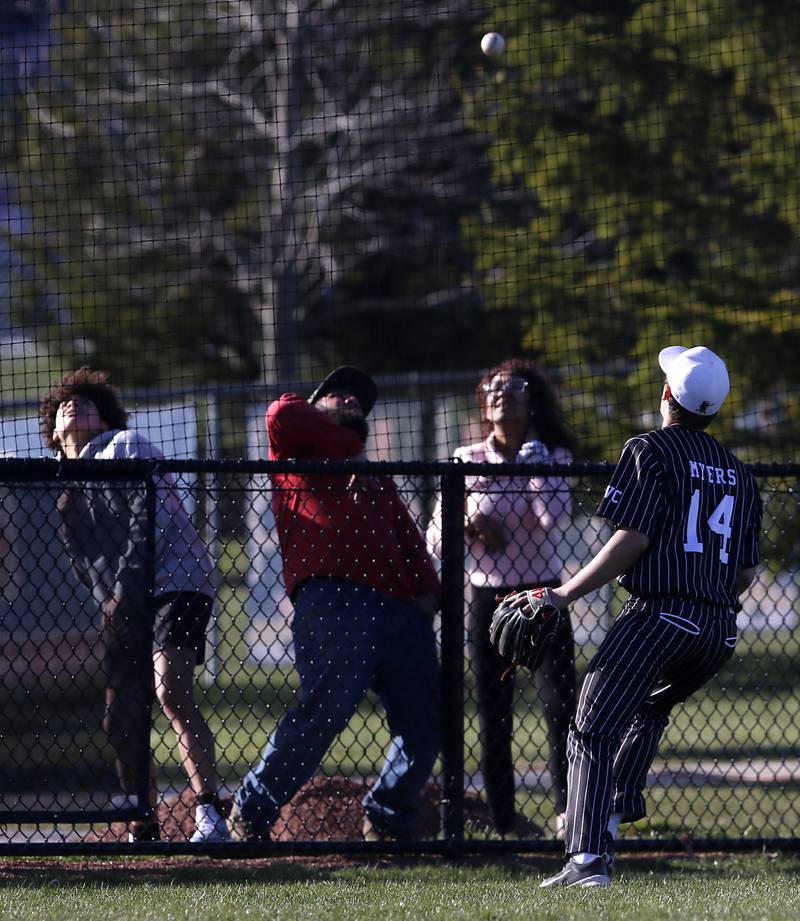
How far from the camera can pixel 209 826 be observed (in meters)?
4.69

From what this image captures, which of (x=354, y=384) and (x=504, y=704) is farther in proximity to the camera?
(x=354, y=384)

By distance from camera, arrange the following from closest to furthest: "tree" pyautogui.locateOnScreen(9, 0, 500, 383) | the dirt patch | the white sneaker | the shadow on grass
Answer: the shadow on grass
the white sneaker
the dirt patch
"tree" pyautogui.locateOnScreen(9, 0, 500, 383)

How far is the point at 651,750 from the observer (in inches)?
162

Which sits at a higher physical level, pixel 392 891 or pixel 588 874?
pixel 588 874

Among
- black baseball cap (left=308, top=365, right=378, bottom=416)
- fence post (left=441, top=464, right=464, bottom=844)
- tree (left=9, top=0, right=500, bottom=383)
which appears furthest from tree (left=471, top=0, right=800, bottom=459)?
fence post (left=441, top=464, right=464, bottom=844)

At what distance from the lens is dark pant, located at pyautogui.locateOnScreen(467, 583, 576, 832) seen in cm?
505

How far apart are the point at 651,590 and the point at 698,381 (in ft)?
2.20

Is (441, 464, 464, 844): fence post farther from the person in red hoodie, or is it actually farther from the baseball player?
the baseball player

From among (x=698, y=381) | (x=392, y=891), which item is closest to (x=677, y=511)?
(x=698, y=381)

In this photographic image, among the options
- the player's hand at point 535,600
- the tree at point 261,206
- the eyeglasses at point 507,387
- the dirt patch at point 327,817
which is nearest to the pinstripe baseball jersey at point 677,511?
the player's hand at point 535,600

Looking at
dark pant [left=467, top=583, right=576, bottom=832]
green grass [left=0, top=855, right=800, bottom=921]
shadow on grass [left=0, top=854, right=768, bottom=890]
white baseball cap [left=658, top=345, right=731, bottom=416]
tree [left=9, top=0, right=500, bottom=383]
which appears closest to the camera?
green grass [left=0, top=855, right=800, bottom=921]

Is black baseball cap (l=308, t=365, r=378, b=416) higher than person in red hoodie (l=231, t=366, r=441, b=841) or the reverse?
higher

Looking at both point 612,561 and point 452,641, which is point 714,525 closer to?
point 612,561

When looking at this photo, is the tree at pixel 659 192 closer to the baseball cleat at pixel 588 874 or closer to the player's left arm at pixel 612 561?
the player's left arm at pixel 612 561
